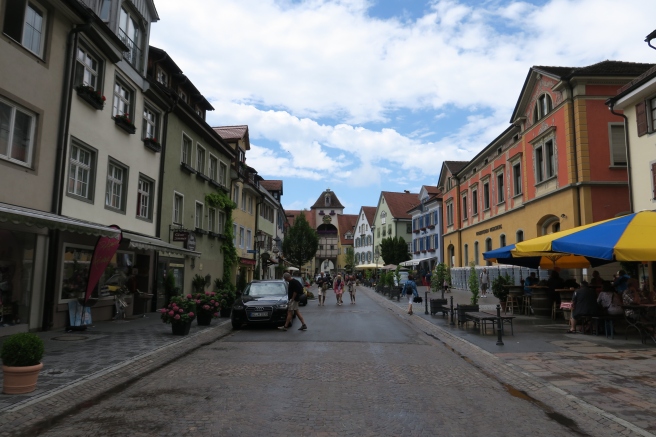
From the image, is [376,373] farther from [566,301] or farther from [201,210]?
[201,210]

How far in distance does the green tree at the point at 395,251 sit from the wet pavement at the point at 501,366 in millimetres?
52865

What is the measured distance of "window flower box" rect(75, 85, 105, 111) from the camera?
13841mm

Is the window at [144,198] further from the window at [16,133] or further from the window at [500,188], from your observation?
the window at [500,188]

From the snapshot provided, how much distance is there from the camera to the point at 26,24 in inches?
469

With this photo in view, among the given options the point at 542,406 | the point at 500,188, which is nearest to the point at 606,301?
the point at 542,406

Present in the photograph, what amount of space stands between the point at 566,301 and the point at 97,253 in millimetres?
14018

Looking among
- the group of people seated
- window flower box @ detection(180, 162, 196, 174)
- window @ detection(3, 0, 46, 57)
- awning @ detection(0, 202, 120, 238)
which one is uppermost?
window @ detection(3, 0, 46, 57)

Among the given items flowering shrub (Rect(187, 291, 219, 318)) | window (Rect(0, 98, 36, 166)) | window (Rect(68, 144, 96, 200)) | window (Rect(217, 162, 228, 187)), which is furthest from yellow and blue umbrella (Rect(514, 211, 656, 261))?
window (Rect(217, 162, 228, 187))

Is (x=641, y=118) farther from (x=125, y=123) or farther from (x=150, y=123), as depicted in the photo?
(x=150, y=123)

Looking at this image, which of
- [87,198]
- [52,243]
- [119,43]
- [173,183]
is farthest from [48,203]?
[173,183]

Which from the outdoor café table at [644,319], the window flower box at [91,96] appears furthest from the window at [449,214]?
the window flower box at [91,96]

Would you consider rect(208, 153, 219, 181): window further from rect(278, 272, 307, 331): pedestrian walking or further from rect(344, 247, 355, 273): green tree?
rect(344, 247, 355, 273): green tree

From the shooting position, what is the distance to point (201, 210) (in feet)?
83.9

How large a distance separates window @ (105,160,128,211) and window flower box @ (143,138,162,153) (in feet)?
6.07
